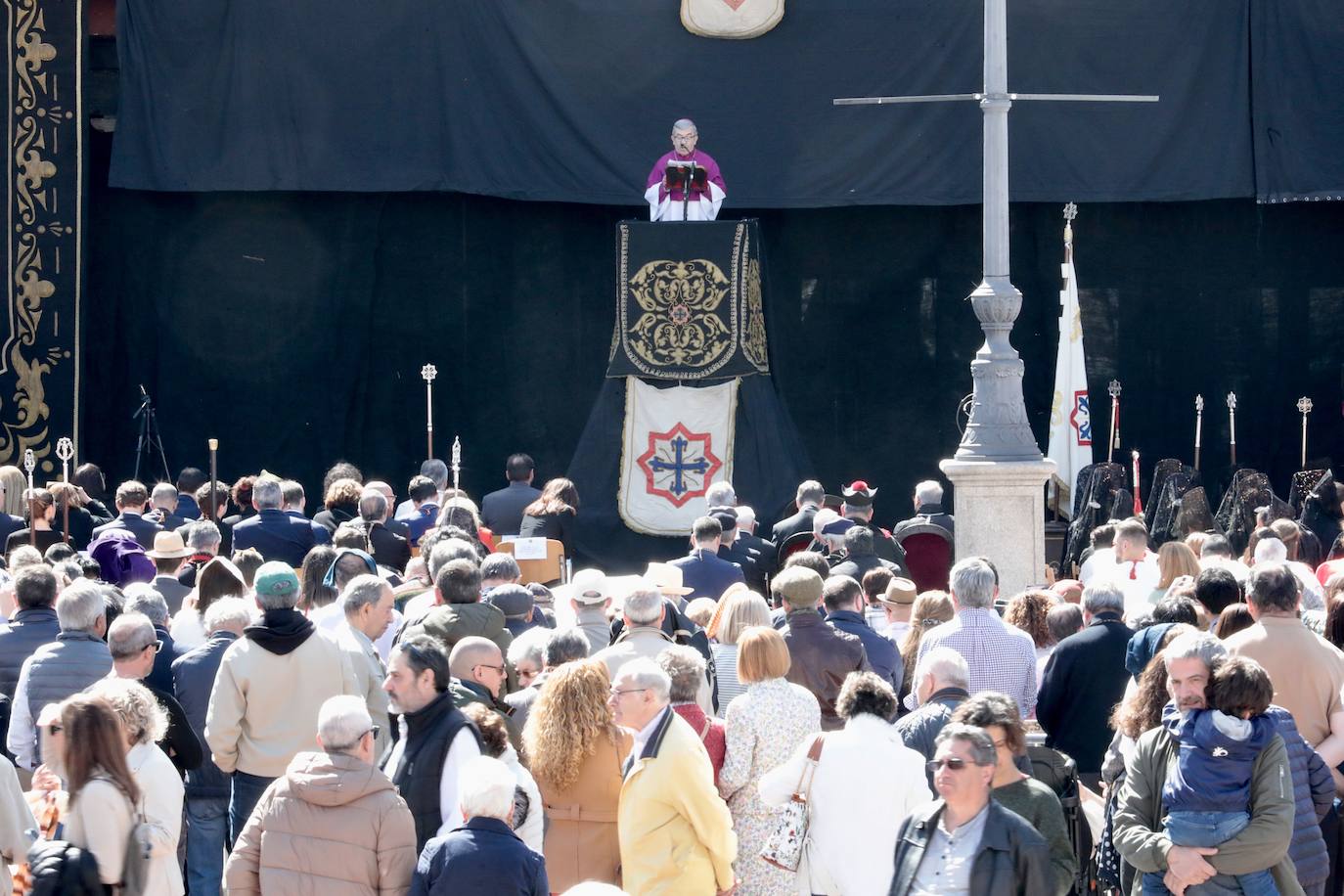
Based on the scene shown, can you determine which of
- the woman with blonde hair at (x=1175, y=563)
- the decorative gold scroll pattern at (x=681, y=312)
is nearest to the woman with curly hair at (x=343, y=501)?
the decorative gold scroll pattern at (x=681, y=312)

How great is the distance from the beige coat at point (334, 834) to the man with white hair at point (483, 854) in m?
0.15

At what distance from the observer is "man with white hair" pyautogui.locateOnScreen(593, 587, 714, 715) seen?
6258mm

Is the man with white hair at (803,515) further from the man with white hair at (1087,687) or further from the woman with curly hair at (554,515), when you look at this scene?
the man with white hair at (1087,687)

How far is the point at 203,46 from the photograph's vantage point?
14570mm

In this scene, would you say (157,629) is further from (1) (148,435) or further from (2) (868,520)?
(1) (148,435)

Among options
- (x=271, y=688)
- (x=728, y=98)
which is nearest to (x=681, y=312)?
(x=728, y=98)

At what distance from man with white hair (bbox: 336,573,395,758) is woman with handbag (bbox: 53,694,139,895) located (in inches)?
58.7

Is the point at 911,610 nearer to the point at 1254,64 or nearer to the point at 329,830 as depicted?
the point at 329,830

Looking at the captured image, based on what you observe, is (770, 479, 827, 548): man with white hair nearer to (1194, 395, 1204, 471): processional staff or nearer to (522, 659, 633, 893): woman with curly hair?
(1194, 395, 1204, 471): processional staff

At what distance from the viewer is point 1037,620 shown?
713 centimetres

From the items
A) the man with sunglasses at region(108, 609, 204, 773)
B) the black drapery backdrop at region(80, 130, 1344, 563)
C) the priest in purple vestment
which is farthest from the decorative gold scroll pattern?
the man with sunglasses at region(108, 609, 204, 773)

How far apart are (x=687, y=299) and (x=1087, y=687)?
A: 7473 mm

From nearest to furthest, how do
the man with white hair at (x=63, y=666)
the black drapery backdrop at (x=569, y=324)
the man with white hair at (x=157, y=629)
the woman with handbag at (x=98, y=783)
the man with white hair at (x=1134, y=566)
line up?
the woman with handbag at (x=98, y=783) → the man with white hair at (x=63, y=666) → the man with white hair at (x=157, y=629) → the man with white hair at (x=1134, y=566) → the black drapery backdrop at (x=569, y=324)

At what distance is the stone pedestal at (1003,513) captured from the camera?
10.3m
